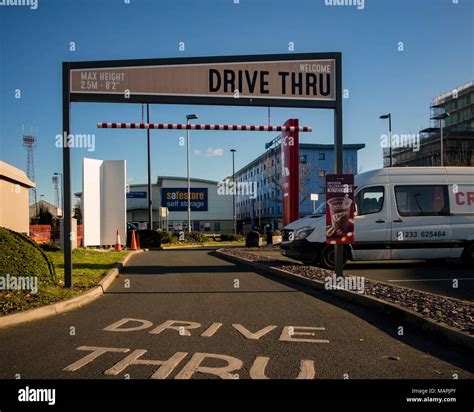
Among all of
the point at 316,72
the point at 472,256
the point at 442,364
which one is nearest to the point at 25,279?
the point at 442,364

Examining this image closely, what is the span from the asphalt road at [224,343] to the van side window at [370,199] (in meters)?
4.63

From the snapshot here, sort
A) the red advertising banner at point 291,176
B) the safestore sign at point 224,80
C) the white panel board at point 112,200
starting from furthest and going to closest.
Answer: the red advertising banner at point 291,176 → the white panel board at point 112,200 → the safestore sign at point 224,80

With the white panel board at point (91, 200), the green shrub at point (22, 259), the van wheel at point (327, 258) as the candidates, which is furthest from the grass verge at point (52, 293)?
the white panel board at point (91, 200)

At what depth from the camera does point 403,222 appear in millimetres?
12656

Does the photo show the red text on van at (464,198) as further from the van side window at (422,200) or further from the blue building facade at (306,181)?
the blue building facade at (306,181)

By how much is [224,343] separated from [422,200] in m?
9.28

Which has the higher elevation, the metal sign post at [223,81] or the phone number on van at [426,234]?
the metal sign post at [223,81]

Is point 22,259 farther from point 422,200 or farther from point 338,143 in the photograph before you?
point 422,200

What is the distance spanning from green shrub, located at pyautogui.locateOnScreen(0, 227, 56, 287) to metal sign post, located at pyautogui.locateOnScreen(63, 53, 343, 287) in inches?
134

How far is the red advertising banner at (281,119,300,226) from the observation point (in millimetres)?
Result: 23828

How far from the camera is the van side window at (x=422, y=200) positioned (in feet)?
41.9

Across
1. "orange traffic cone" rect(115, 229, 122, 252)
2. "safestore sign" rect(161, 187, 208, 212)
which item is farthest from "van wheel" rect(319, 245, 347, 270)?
"safestore sign" rect(161, 187, 208, 212)

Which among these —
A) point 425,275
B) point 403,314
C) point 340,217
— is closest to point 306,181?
→ point 425,275

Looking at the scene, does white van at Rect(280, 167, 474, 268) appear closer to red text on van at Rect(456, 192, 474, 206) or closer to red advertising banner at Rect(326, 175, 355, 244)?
red text on van at Rect(456, 192, 474, 206)
